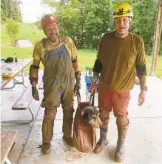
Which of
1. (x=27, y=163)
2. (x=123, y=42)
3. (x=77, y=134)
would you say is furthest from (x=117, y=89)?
(x=27, y=163)

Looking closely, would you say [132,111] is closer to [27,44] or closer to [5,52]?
[5,52]

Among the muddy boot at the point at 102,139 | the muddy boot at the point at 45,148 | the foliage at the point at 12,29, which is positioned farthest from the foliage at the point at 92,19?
the muddy boot at the point at 45,148

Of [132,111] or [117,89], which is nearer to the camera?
[117,89]

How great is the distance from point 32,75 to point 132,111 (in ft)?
6.81

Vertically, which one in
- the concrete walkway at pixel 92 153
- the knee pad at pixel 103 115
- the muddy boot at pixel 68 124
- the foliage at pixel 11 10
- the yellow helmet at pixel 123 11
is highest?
the foliage at pixel 11 10

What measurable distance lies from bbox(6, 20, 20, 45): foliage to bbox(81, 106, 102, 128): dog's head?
769 cm

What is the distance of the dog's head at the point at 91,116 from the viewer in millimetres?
2568

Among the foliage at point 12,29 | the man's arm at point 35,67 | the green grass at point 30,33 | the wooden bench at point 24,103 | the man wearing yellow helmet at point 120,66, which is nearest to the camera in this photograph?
the man wearing yellow helmet at point 120,66

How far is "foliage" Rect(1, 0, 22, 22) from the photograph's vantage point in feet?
26.6

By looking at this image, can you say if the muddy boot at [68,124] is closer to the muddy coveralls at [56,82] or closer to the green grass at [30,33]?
the muddy coveralls at [56,82]

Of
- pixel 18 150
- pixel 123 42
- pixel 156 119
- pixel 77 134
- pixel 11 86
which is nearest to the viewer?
pixel 123 42

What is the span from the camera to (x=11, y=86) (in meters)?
5.72

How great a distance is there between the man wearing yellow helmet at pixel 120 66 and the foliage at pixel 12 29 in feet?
24.9

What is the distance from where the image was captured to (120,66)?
248 cm
